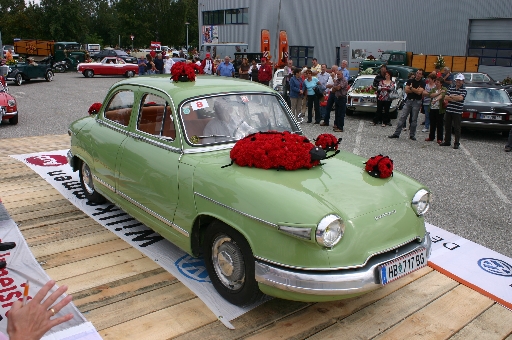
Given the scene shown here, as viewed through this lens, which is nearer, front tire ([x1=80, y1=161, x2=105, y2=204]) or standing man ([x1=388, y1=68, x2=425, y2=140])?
front tire ([x1=80, y1=161, x2=105, y2=204])

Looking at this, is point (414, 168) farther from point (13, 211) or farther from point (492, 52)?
point (492, 52)

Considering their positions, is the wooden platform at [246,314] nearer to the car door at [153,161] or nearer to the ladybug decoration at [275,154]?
the car door at [153,161]

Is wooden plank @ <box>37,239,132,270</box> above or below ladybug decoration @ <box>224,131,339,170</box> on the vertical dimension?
below

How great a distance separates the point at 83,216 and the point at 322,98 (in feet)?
31.0

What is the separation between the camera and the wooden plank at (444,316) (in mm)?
3318

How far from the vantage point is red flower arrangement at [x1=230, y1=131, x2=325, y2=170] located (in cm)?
359

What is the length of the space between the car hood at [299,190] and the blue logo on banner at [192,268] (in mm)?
884

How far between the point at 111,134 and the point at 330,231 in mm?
2961

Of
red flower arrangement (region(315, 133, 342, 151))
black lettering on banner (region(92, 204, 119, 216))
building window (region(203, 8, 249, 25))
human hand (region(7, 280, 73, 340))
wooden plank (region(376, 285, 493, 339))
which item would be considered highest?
building window (region(203, 8, 249, 25))

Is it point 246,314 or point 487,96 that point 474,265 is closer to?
point 246,314

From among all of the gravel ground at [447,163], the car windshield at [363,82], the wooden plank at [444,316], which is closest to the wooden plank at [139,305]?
the wooden plank at [444,316]

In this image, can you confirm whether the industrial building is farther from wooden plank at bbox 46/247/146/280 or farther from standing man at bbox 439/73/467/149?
wooden plank at bbox 46/247/146/280

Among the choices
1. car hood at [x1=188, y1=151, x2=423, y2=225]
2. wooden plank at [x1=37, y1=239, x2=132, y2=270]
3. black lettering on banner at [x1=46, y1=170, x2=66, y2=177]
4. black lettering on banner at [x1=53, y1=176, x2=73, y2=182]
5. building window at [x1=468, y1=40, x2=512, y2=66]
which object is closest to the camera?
car hood at [x1=188, y1=151, x2=423, y2=225]

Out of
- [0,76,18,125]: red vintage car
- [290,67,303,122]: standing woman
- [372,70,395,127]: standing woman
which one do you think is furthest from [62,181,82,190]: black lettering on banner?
[372,70,395,127]: standing woman
